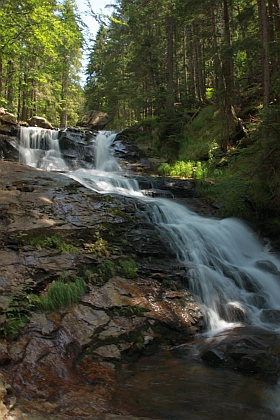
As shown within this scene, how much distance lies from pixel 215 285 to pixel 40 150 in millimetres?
11095

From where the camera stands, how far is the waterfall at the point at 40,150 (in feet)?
46.2

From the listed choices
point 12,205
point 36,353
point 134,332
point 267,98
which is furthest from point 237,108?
point 36,353

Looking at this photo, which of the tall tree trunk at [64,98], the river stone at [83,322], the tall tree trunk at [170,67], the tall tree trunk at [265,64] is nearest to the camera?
the river stone at [83,322]

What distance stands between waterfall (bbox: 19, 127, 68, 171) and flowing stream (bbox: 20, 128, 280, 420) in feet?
12.3

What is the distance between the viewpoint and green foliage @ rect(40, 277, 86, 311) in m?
5.14

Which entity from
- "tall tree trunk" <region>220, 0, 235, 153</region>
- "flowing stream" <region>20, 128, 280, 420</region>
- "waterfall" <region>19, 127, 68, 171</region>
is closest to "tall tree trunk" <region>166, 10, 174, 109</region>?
"tall tree trunk" <region>220, 0, 235, 153</region>

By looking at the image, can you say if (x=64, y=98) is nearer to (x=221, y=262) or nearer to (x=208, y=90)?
(x=208, y=90)

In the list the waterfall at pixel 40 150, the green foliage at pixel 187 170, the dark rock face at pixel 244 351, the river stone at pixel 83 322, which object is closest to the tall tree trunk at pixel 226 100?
the green foliage at pixel 187 170

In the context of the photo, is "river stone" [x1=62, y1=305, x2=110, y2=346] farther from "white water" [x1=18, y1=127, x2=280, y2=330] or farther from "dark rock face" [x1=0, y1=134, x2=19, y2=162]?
"dark rock face" [x1=0, y1=134, x2=19, y2=162]

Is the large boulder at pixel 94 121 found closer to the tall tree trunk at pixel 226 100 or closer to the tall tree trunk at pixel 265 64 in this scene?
the tall tree trunk at pixel 226 100

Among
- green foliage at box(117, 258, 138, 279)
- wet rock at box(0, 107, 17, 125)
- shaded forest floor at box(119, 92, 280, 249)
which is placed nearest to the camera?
green foliage at box(117, 258, 138, 279)

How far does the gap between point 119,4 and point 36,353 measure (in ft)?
101

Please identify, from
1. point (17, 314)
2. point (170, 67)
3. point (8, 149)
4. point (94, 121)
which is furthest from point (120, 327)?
point (94, 121)

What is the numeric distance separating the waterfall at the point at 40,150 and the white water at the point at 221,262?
156 inches
